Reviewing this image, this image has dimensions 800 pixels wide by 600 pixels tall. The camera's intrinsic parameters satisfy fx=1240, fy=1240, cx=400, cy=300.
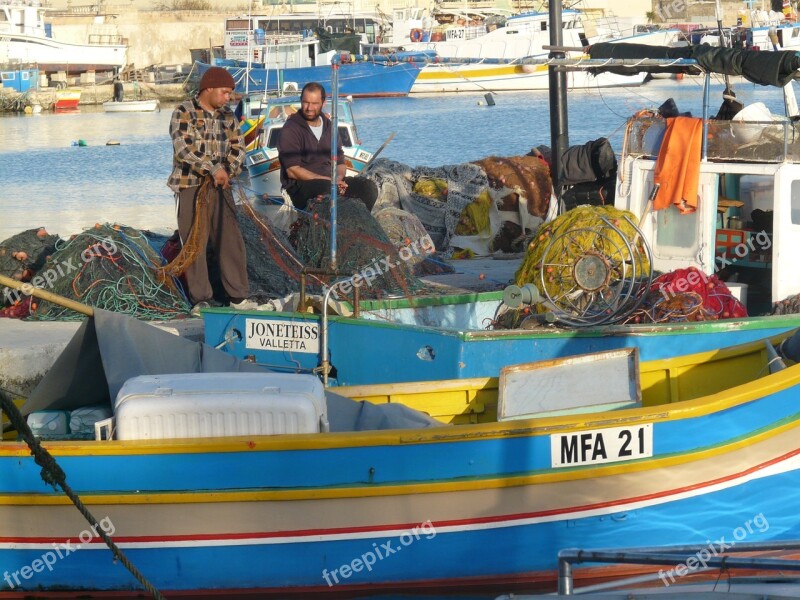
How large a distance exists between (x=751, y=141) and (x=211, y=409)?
4568 mm

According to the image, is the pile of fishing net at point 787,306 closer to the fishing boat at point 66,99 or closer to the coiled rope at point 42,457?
the coiled rope at point 42,457

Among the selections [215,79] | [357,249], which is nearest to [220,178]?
[215,79]

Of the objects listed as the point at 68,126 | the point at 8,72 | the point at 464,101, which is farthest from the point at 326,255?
the point at 8,72

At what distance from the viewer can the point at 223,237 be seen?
10.1m

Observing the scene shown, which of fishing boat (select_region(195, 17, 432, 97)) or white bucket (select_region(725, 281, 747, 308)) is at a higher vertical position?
fishing boat (select_region(195, 17, 432, 97))

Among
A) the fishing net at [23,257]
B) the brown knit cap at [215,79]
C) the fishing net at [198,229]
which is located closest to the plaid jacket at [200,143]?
the fishing net at [198,229]

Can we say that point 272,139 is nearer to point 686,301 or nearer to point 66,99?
point 686,301

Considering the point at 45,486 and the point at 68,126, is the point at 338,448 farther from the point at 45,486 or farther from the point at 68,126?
the point at 68,126

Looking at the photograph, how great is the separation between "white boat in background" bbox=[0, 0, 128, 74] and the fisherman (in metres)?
56.1

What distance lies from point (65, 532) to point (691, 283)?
176 inches

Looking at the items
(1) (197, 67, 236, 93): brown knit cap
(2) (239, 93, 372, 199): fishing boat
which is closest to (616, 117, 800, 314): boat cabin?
(1) (197, 67, 236, 93): brown knit cap

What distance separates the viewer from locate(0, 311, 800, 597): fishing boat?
613 cm
